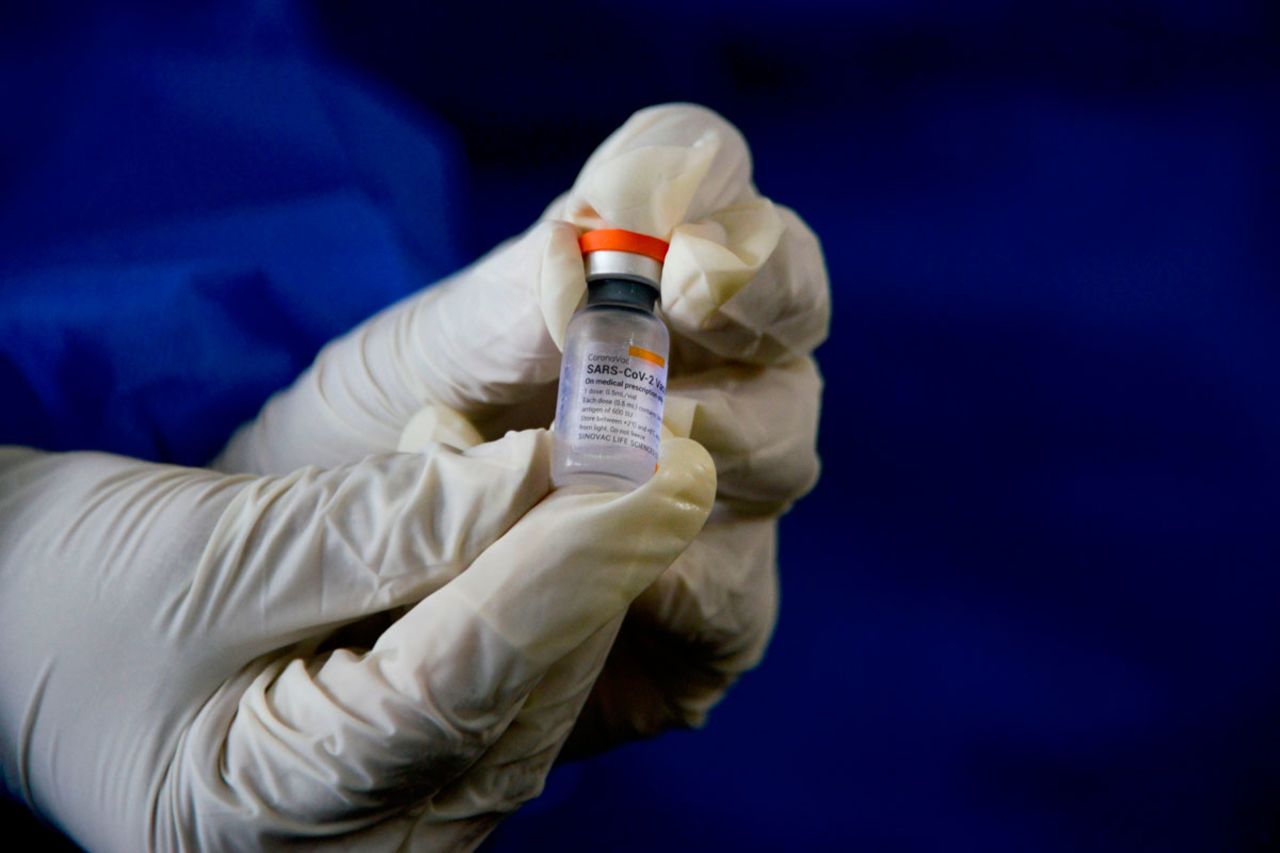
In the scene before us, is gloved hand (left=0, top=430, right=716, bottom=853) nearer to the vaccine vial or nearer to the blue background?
the vaccine vial

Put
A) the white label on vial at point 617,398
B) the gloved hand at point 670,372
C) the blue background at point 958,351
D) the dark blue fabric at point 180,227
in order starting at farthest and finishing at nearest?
the blue background at point 958,351 → the dark blue fabric at point 180,227 → the gloved hand at point 670,372 → the white label on vial at point 617,398

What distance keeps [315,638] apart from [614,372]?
366 millimetres

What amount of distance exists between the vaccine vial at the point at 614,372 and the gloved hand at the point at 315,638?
0.03 meters

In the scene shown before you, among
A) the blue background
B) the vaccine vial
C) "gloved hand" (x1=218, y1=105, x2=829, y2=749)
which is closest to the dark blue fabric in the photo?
the blue background

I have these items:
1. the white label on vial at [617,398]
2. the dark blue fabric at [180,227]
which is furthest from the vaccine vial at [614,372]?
the dark blue fabric at [180,227]

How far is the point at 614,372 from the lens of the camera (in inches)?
33.8

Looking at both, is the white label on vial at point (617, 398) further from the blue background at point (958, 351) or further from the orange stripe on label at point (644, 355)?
the blue background at point (958, 351)

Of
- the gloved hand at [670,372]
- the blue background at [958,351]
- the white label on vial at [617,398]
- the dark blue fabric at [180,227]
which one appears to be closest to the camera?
the white label on vial at [617,398]

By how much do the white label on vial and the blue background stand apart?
0.70 meters

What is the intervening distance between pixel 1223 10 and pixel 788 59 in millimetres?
655

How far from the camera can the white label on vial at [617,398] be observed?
0.85 m

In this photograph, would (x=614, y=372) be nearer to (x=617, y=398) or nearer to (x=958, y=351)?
(x=617, y=398)

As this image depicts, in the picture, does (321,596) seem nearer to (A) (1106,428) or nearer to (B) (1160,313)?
(A) (1106,428)

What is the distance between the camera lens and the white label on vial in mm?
853
